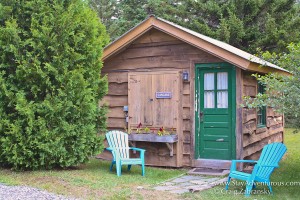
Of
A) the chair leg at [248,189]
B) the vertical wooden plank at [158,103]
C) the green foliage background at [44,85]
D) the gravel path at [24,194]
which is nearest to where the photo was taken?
the gravel path at [24,194]

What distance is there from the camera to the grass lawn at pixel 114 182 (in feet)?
17.7

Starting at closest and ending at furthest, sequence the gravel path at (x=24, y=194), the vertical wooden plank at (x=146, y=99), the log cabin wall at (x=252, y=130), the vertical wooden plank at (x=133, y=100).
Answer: the gravel path at (x=24, y=194)
the log cabin wall at (x=252, y=130)
the vertical wooden plank at (x=146, y=99)
the vertical wooden plank at (x=133, y=100)

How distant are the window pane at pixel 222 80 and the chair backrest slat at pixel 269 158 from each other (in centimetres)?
198

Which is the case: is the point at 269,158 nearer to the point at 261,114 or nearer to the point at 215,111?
the point at 215,111

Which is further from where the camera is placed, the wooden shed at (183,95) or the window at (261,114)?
the window at (261,114)

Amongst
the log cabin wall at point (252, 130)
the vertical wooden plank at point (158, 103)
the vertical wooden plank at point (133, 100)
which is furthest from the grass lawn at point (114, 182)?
the vertical wooden plank at point (133, 100)

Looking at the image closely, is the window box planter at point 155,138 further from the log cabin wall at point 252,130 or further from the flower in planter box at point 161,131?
the log cabin wall at point 252,130

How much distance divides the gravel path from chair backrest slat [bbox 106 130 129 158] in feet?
7.05

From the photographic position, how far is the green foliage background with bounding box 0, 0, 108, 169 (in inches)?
256

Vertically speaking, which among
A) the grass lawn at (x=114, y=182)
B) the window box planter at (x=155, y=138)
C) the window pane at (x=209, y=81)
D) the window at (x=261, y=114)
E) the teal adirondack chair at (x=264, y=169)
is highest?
the window pane at (x=209, y=81)

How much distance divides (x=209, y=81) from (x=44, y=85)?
326 cm

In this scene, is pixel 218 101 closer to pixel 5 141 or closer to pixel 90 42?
pixel 90 42

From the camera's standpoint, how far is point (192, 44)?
7.60 metres

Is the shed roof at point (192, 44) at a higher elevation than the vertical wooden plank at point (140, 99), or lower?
higher
